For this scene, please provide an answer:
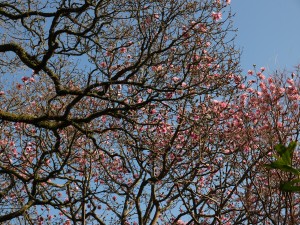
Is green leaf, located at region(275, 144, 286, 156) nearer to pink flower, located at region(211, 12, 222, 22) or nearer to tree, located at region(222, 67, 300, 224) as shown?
tree, located at region(222, 67, 300, 224)

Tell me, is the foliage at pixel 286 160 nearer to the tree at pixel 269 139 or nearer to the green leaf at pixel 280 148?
the green leaf at pixel 280 148

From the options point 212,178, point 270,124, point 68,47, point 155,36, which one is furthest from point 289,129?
point 68,47

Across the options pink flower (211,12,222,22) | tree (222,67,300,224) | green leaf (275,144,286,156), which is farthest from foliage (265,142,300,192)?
pink flower (211,12,222,22)

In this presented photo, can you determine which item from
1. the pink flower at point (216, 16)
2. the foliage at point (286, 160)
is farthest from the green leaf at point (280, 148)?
the pink flower at point (216, 16)

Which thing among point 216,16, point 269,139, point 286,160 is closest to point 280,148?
point 286,160

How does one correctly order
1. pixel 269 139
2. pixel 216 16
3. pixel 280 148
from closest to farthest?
pixel 280 148, pixel 269 139, pixel 216 16

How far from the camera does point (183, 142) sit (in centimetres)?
846

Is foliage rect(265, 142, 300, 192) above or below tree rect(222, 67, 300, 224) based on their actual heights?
below

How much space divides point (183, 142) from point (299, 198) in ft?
8.74

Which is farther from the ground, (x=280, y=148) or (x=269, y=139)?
(x=269, y=139)

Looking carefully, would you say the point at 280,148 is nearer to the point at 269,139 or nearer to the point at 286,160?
the point at 286,160

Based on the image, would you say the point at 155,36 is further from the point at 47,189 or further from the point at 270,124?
the point at 47,189

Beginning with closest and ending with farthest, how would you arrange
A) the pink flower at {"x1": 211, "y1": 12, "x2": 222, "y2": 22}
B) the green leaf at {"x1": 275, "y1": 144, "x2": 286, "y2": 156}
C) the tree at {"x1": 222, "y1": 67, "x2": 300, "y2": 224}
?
the green leaf at {"x1": 275, "y1": 144, "x2": 286, "y2": 156} < the tree at {"x1": 222, "y1": 67, "x2": 300, "y2": 224} < the pink flower at {"x1": 211, "y1": 12, "x2": 222, "y2": 22}

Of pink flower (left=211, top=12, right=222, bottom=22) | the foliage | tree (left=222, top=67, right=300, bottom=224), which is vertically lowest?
the foliage
